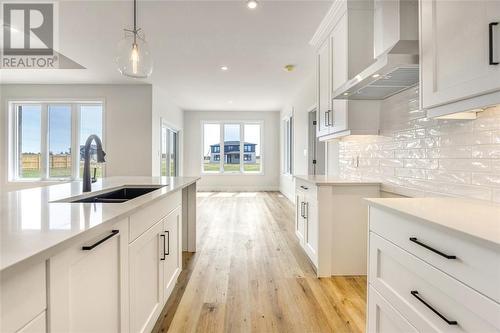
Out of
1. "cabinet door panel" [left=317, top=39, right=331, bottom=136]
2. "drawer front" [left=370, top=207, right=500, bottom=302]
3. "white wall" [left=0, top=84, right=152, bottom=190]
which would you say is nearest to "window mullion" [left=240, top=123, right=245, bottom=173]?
"white wall" [left=0, top=84, right=152, bottom=190]

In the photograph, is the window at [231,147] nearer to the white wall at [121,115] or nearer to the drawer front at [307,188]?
the white wall at [121,115]

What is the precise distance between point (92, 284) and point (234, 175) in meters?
8.08

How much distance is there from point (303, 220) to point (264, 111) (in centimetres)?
635

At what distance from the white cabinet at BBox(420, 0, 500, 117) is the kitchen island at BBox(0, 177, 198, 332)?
157cm

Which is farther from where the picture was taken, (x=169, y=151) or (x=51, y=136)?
(x=169, y=151)

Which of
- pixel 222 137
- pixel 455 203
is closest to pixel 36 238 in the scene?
pixel 455 203

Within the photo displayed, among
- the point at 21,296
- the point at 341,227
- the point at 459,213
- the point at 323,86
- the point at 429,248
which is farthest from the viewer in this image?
the point at 323,86

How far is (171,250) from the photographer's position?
2.10 meters

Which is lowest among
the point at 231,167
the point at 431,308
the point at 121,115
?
the point at 431,308

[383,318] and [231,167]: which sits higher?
[231,167]

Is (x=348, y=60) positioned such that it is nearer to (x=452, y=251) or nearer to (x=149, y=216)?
(x=452, y=251)

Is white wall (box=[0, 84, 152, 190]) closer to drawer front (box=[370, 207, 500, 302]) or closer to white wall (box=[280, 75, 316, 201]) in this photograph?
white wall (box=[280, 75, 316, 201])

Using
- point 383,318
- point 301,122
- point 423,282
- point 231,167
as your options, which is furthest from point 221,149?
point 423,282

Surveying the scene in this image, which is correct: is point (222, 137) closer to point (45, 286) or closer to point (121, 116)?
point (121, 116)
